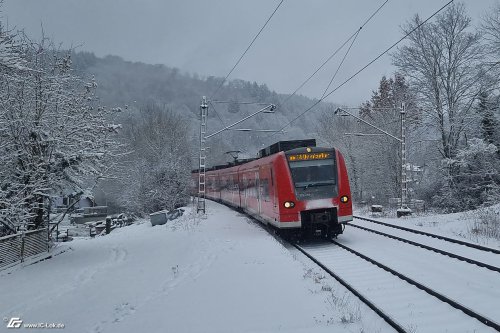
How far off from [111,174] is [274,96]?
517ft

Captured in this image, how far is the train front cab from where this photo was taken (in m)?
13.2

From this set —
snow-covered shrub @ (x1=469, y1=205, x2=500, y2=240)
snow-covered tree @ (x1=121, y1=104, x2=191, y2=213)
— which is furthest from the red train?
snow-covered tree @ (x1=121, y1=104, x2=191, y2=213)

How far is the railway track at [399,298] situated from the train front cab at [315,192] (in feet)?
7.91

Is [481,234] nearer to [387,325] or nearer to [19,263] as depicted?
[387,325]

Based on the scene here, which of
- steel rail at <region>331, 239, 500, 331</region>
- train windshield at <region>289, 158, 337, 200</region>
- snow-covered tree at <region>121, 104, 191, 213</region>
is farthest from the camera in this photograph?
snow-covered tree at <region>121, 104, 191, 213</region>

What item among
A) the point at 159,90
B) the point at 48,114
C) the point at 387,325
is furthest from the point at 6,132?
the point at 159,90

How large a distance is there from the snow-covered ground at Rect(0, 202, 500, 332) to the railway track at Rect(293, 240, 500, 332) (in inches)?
6.9

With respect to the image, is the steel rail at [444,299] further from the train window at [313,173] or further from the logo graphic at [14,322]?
the logo graphic at [14,322]

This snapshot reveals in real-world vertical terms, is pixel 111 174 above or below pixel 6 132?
below

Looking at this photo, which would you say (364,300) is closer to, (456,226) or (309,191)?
(309,191)

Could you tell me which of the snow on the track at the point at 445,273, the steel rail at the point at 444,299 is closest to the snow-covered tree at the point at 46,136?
the snow on the track at the point at 445,273

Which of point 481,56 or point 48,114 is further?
point 481,56

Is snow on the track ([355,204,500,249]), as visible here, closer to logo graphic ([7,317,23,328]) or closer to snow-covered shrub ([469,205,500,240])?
snow-covered shrub ([469,205,500,240])

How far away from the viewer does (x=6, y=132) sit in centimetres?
1432
